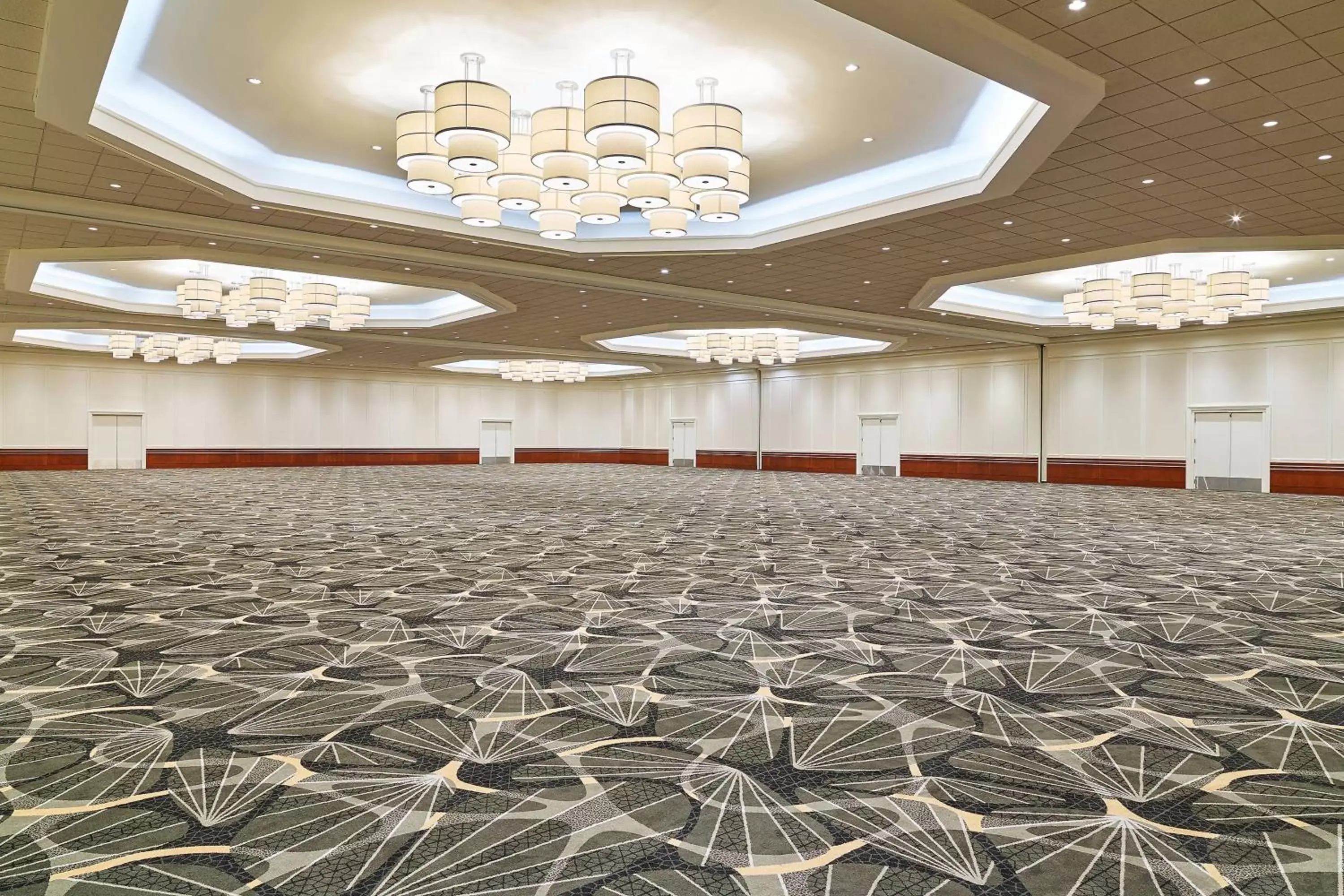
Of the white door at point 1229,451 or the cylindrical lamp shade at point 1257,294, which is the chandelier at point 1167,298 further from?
the white door at point 1229,451

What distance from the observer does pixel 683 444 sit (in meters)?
34.5

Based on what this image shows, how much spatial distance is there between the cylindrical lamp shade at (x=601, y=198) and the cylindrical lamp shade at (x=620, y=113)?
133 centimetres

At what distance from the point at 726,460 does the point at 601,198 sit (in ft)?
78.6

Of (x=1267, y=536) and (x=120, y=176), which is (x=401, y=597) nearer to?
(x=120, y=176)

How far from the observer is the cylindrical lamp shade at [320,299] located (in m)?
15.3

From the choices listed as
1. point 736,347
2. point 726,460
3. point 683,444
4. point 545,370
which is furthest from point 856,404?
point 545,370

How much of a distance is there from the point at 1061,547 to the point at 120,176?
11341 millimetres

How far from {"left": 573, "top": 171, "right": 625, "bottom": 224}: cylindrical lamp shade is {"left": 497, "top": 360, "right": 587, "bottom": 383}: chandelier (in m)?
20.7

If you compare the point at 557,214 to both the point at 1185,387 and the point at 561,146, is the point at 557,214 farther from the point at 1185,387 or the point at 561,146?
the point at 1185,387

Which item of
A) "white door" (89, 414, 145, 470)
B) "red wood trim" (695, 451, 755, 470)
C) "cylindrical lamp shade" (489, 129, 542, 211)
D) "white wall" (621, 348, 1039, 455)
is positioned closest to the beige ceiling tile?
"cylindrical lamp shade" (489, 129, 542, 211)

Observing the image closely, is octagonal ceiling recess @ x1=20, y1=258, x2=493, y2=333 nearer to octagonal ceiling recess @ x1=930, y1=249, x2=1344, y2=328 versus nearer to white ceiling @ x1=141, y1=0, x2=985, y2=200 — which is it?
white ceiling @ x1=141, y1=0, x2=985, y2=200

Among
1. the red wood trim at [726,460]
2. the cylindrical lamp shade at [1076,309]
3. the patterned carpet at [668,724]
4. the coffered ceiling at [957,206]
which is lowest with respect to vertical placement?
the patterned carpet at [668,724]

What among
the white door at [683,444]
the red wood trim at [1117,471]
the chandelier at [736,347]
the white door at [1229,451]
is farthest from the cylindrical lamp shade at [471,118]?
the white door at [683,444]

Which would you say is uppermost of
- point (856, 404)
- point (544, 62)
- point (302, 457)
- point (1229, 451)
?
point (544, 62)
